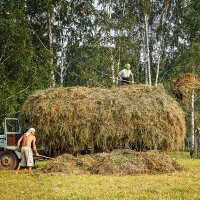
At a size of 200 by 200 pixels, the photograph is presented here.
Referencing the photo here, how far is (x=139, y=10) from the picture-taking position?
32.3m

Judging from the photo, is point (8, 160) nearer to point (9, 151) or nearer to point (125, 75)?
point (9, 151)

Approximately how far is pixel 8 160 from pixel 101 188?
7.25 meters

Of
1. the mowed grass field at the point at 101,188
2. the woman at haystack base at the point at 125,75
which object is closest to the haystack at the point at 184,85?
the woman at haystack base at the point at 125,75

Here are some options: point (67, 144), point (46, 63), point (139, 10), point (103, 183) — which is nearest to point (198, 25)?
point (139, 10)

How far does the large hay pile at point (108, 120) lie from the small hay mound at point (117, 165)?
1.29 m

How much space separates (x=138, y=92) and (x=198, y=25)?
604 inches

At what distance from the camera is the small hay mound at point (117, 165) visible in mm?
14078

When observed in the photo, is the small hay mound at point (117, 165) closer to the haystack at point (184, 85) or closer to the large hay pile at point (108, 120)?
the large hay pile at point (108, 120)

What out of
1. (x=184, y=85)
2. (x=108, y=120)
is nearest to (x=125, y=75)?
(x=108, y=120)

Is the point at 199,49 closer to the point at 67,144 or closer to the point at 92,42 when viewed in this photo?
the point at 92,42

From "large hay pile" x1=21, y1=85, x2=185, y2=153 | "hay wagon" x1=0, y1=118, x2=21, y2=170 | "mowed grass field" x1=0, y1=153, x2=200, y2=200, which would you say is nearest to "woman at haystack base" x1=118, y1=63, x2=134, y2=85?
"large hay pile" x1=21, y1=85, x2=185, y2=153

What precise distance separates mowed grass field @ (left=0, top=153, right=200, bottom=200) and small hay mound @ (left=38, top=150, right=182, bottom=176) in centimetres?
142

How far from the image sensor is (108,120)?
16453 mm

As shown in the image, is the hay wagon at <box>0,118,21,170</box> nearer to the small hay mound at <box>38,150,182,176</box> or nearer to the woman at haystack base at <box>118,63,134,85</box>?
the small hay mound at <box>38,150,182,176</box>
